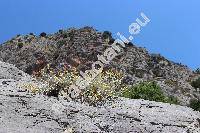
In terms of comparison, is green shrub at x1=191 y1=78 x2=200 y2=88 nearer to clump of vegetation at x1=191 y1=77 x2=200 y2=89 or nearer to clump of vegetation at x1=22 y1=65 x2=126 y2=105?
clump of vegetation at x1=191 y1=77 x2=200 y2=89

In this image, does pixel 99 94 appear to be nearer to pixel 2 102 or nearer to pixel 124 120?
pixel 124 120

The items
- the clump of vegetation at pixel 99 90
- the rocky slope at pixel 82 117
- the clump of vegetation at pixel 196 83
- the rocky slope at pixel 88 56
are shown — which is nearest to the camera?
the rocky slope at pixel 82 117

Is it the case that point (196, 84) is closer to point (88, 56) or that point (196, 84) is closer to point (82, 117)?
point (88, 56)

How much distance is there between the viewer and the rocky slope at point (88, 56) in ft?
229

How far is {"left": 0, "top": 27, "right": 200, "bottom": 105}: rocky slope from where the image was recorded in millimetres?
69938

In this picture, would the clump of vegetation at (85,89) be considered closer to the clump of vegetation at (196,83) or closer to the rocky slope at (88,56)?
the rocky slope at (88,56)

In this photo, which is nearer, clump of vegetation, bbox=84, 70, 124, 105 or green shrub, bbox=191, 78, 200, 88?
clump of vegetation, bbox=84, 70, 124, 105

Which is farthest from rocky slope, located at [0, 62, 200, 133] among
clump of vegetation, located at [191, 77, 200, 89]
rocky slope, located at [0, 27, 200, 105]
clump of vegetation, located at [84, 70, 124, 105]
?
clump of vegetation, located at [191, 77, 200, 89]

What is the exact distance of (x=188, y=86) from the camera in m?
72.8

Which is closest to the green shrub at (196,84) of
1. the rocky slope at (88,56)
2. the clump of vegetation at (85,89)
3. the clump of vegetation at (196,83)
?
the clump of vegetation at (196,83)

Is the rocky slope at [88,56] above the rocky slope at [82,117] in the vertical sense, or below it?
above

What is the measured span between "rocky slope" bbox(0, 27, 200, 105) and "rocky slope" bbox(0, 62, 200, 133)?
158ft

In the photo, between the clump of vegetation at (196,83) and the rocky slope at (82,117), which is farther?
the clump of vegetation at (196,83)

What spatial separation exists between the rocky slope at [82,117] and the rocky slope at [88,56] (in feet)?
158
